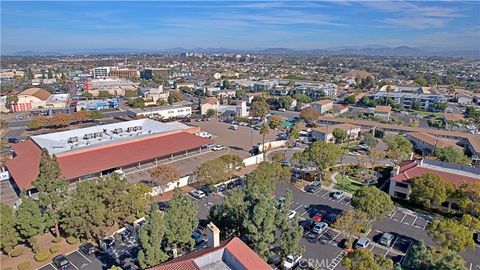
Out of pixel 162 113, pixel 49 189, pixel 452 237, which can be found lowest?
pixel 162 113

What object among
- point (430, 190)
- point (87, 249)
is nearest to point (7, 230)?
point (87, 249)

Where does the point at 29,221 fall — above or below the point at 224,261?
below

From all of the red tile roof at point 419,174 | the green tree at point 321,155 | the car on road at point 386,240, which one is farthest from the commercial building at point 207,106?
the car on road at point 386,240

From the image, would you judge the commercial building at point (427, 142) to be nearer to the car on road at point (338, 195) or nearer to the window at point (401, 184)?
the window at point (401, 184)

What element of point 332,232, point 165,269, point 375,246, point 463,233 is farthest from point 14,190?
point 463,233

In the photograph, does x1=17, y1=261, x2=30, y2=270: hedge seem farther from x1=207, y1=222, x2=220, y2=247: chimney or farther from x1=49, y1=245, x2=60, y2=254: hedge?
x1=207, y1=222, x2=220, y2=247: chimney

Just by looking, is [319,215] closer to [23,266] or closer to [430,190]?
[430,190]

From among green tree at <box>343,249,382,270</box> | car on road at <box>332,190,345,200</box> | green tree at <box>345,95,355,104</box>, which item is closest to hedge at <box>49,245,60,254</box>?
green tree at <box>343,249,382,270</box>
